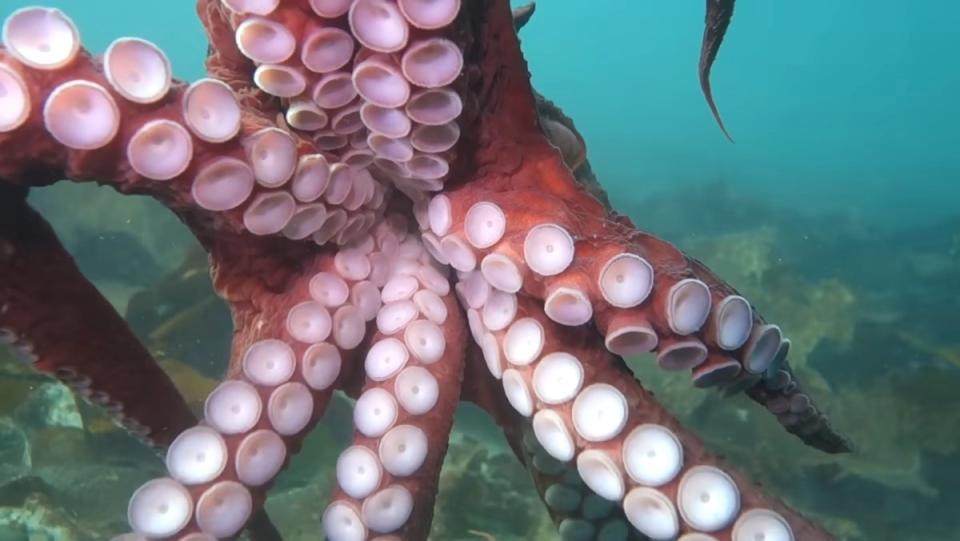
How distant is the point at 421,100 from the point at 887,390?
6695 mm

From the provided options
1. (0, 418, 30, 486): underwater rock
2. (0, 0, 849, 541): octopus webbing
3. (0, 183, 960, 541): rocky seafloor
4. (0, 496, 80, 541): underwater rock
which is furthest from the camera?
(0, 418, 30, 486): underwater rock

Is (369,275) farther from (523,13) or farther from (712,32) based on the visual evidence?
(523,13)

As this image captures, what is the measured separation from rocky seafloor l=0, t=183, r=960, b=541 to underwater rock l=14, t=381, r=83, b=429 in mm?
11

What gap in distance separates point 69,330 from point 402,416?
794 mm

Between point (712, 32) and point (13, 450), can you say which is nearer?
point (712, 32)

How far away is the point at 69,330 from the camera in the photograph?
5.44ft

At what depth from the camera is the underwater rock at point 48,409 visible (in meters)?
5.74

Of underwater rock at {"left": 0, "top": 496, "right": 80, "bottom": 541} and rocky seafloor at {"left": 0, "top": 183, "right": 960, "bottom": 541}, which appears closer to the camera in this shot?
underwater rock at {"left": 0, "top": 496, "right": 80, "bottom": 541}

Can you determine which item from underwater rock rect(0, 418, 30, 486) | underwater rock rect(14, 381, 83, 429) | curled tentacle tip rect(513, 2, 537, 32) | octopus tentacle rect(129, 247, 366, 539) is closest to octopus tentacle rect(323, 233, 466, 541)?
octopus tentacle rect(129, 247, 366, 539)

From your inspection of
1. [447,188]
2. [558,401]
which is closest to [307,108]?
[447,188]

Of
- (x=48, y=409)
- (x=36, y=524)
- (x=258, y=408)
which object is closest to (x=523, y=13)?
(x=258, y=408)

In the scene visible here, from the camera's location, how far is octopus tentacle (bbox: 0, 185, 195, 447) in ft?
4.93

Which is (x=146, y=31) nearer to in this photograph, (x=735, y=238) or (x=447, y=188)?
(x=735, y=238)

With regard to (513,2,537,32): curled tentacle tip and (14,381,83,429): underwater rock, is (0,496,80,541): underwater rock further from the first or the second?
(513,2,537,32): curled tentacle tip
